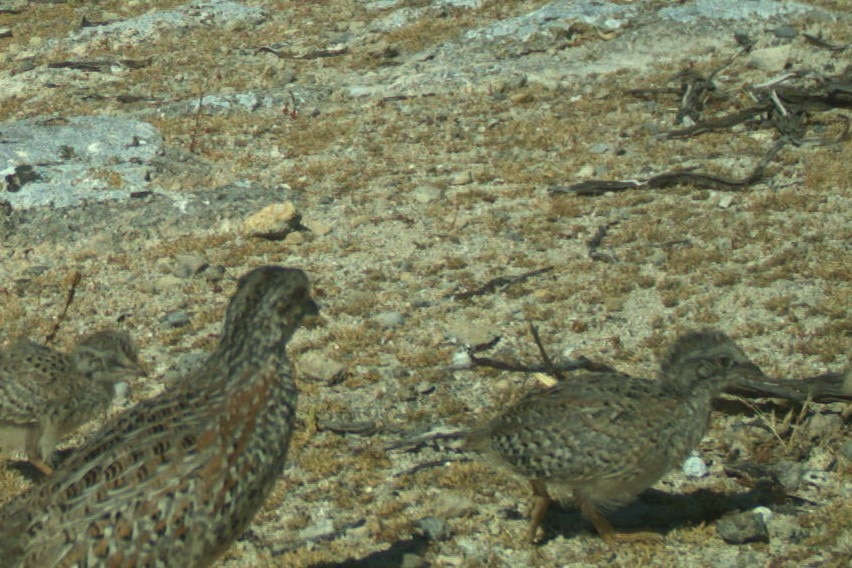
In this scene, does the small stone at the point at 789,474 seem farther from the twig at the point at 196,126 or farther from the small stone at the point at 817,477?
the twig at the point at 196,126

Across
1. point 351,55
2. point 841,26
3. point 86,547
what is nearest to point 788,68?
point 841,26

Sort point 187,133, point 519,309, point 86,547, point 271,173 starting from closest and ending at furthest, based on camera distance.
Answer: point 86,547
point 519,309
point 271,173
point 187,133

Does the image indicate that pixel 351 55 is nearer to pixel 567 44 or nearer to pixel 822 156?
pixel 567 44

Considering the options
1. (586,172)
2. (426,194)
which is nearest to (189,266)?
(426,194)

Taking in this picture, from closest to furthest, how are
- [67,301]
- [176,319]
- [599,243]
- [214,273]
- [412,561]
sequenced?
[412,561] < [176,319] < [67,301] < [214,273] < [599,243]

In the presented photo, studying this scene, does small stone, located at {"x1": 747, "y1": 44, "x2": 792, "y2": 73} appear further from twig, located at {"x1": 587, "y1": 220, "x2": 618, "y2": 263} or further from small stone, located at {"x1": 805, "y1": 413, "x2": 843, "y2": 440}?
small stone, located at {"x1": 805, "y1": 413, "x2": 843, "y2": 440}

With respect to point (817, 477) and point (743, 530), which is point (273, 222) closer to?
point (817, 477)
